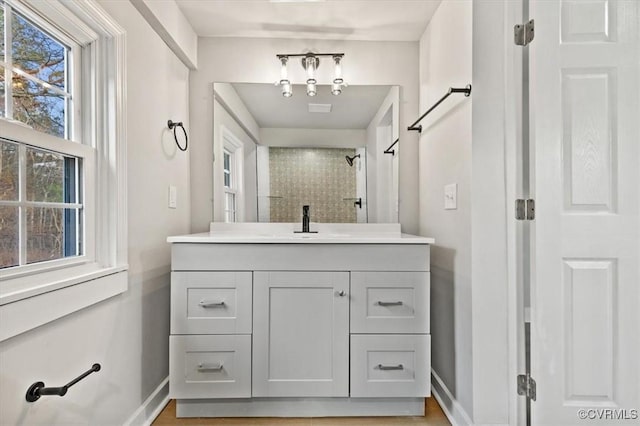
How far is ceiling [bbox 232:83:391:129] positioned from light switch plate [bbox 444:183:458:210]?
0.80 m

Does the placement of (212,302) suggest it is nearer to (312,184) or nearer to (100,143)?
(100,143)

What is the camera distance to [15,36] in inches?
42.4

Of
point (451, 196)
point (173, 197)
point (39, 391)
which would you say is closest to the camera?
point (39, 391)

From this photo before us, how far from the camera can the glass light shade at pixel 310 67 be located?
7.54ft

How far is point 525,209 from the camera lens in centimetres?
150

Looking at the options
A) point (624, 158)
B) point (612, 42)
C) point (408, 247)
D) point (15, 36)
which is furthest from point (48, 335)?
point (612, 42)

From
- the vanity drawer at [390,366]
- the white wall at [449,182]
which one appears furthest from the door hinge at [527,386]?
the vanity drawer at [390,366]

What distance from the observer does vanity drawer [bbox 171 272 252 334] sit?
170 centimetres

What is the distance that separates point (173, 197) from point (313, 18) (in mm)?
1354

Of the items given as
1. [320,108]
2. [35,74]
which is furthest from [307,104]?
[35,74]

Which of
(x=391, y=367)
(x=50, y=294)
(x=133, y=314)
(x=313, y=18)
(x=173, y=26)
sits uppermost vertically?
(x=313, y=18)

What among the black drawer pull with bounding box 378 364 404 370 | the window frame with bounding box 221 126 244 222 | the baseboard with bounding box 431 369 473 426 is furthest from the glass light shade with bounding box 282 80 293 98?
the baseboard with bounding box 431 369 473 426

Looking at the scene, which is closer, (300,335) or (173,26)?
(300,335)

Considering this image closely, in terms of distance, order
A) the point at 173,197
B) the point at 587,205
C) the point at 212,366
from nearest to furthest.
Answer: the point at 587,205 → the point at 212,366 → the point at 173,197
